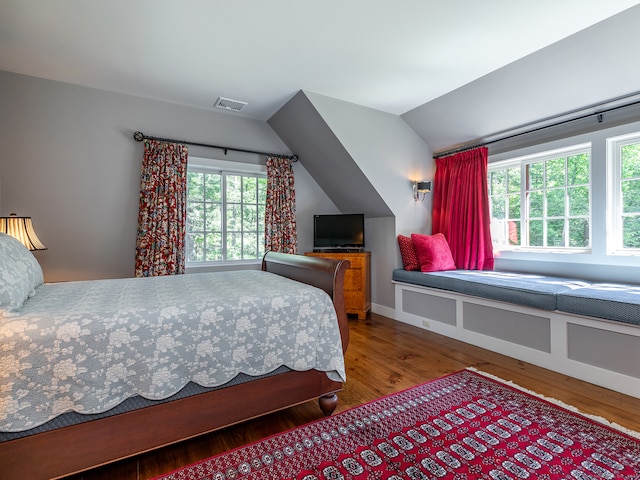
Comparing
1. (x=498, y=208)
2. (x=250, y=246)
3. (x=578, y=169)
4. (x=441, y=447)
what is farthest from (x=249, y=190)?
(x=578, y=169)

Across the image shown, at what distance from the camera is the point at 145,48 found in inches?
100

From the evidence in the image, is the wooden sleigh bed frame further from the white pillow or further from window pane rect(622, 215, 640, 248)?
window pane rect(622, 215, 640, 248)

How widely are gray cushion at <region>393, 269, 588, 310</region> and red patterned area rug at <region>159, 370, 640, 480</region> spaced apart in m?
0.82

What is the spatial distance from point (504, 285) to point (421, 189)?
1642 mm

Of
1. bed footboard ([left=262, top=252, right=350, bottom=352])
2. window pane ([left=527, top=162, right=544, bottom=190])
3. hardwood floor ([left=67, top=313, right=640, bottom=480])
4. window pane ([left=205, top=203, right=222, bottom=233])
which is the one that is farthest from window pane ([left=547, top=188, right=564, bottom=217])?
window pane ([left=205, top=203, right=222, bottom=233])

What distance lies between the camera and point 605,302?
2.15 metres

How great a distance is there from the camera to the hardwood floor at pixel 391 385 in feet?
5.08

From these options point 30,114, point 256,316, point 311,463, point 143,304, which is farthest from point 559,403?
point 30,114

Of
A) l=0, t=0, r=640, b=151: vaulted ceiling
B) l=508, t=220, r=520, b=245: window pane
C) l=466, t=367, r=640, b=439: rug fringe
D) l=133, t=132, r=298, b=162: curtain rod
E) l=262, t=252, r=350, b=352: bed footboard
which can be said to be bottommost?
l=466, t=367, r=640, b=439: rug fringe

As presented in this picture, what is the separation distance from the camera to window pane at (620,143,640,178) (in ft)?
9.00

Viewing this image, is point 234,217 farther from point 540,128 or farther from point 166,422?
point 540,128

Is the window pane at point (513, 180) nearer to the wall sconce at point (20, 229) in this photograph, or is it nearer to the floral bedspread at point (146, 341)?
the floral bedspread at point (146, 341)

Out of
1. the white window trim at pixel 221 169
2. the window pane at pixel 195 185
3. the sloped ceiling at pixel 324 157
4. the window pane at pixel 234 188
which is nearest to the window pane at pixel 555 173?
the sloped ceiling at pixel 324 157

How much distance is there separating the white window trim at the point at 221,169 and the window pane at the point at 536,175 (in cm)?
316
